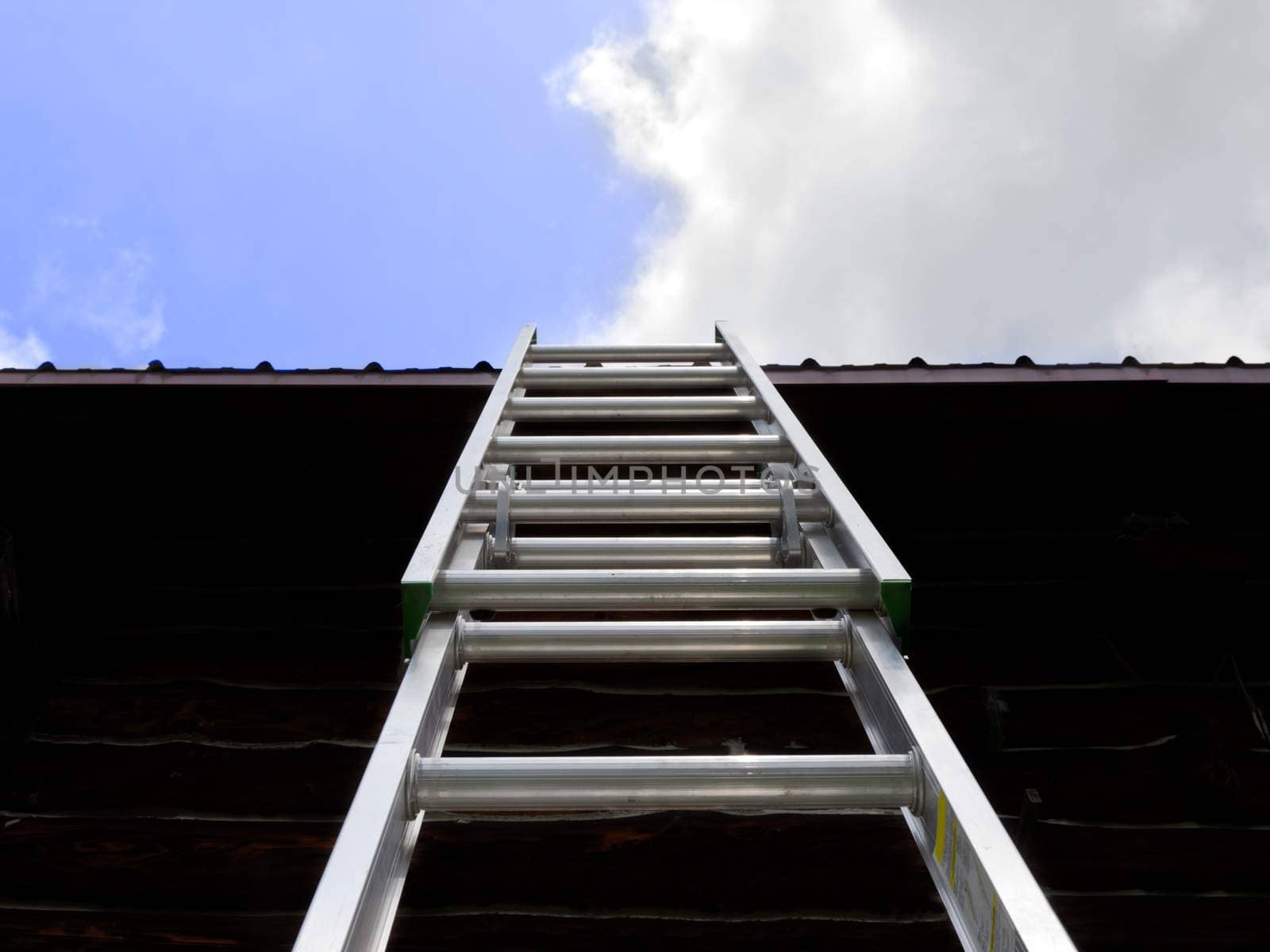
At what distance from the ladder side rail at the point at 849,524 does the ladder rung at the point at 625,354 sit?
0.49 meters

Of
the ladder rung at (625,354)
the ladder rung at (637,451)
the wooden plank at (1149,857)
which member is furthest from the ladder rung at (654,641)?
the ladder rung at (625,354)

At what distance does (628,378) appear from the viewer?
2.59 meters

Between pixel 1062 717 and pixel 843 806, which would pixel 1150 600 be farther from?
pixel 843 806

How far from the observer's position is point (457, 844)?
225cm

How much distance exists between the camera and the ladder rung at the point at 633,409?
231 cm

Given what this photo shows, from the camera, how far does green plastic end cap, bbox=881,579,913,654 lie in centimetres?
131

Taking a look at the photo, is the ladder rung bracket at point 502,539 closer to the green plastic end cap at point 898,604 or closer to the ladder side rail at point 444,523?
the ladder side rail at point 444,523

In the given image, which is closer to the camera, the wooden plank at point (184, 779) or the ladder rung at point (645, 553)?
the ladder rung at point (645, 553)

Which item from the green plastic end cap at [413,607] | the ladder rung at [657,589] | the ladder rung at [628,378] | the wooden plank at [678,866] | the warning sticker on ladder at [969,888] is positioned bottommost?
the warning sticker on ladder at [969,888]

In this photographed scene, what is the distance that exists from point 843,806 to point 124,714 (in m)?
2.42

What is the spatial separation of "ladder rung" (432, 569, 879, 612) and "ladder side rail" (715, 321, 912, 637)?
4 centimetres

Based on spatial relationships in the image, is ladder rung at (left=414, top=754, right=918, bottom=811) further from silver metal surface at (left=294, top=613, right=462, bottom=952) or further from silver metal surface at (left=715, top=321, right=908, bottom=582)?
silver metal surface at (left=715, top=321, right=908, bottom=582)

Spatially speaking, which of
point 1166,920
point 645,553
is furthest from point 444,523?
point 1166,920

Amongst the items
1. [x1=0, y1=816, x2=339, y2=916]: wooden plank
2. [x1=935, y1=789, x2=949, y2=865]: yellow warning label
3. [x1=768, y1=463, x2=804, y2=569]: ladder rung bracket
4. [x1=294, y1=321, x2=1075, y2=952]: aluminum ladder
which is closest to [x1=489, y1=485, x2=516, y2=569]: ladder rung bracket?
[x1=294, y1=321, x2=1075, y2=952]: aluminum ladder
